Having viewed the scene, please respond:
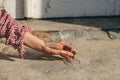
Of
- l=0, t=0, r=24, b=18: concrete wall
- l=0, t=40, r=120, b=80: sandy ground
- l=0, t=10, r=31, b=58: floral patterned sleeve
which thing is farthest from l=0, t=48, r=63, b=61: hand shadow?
l=0, t=0, r=24, b=18: concrete wall

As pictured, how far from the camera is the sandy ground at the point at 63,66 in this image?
348 centimetres

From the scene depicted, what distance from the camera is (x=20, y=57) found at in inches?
149

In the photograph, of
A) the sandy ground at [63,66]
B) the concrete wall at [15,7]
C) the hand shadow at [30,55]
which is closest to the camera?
the sandy ground at [63,66]

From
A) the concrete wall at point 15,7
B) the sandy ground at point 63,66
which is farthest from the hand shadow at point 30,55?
the concrete wall at point 15,7

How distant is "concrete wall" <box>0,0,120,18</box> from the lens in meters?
4.75

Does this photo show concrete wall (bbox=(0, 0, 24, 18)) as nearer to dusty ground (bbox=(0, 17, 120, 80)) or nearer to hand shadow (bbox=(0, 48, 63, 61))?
dusty ground (bbox=(0, 17, 120, 80))

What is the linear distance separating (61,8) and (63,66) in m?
1.31

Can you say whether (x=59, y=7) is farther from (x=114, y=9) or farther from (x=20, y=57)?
(x=20, y=57)

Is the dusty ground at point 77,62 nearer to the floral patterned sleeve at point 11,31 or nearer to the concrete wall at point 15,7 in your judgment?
the floral patterned sleeve at point 11,31

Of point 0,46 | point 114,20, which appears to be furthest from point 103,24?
point 0,46

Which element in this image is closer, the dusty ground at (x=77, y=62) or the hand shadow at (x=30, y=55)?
the dusty ground at (x=77, y=62)

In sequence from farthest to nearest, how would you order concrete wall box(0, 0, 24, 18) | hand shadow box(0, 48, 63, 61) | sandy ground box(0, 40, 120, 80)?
concrete wall box(0, 0, 24, 18), hand shadow box(0, 48, 63, 61), sandy ground box(0, 40, 120, 80)

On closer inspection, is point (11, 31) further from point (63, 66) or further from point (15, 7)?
point (15, 7)

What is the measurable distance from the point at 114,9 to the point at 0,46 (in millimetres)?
1548
